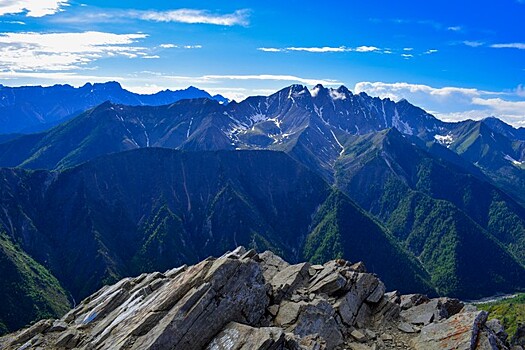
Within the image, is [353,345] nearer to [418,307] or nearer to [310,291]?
[310,291]

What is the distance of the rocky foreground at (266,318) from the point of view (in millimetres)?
47406

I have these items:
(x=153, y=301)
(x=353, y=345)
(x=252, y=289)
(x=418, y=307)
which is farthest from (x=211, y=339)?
(x=418, y=307)

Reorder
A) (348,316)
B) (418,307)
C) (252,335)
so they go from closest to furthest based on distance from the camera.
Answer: (252,335)
(348,316)
(418,307)

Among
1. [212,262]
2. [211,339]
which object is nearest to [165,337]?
[211,339]

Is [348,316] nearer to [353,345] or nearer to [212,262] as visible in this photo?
[353,345]

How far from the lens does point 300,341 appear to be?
152 ft

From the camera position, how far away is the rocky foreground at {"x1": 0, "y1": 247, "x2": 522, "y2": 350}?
4741 cm

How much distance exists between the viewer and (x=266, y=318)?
54.6 meters

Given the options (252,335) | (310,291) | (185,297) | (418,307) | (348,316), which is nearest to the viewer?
(252,335)

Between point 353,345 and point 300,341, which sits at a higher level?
point 300,341

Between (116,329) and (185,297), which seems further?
(116,329)

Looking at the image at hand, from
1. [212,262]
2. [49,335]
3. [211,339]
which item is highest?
[212,262]

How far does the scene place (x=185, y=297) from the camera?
51156mm

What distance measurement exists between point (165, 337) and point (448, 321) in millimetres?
35843
